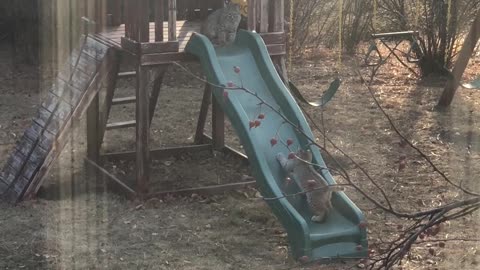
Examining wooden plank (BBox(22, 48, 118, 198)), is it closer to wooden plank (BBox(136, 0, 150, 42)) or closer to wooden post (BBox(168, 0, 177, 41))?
wooden plank (BBox(136, 0, 150, 42))

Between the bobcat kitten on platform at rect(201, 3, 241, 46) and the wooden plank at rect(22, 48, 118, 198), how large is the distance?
77 cm

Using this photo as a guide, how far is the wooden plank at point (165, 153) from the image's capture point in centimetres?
709

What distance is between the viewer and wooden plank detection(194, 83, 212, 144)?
719 centimetres

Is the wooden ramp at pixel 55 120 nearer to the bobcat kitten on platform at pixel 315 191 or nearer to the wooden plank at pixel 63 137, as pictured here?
the wooden plank at pixel 63 137

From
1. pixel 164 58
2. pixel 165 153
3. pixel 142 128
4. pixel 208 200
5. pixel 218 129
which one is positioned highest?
pixel 164 58

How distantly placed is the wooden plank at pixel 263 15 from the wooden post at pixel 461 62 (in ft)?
9.39

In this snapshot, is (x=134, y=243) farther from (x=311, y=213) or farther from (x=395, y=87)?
(x=395, y=87)

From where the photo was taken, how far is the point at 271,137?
548 cm

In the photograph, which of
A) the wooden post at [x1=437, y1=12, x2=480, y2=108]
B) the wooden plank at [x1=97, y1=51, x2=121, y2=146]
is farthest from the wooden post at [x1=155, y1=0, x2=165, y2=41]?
the wooden post at [x1=437, y1=12, x2=480, y2=108]

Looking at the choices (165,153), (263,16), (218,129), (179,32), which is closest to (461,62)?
(218,129)

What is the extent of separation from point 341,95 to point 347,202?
16.5 ft

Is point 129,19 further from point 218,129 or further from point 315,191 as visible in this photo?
point 315,191

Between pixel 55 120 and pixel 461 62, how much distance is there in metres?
4.52

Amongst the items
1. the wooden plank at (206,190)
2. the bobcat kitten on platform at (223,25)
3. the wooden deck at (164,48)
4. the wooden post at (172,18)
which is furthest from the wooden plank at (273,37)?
the wooden plank at (206,190)
